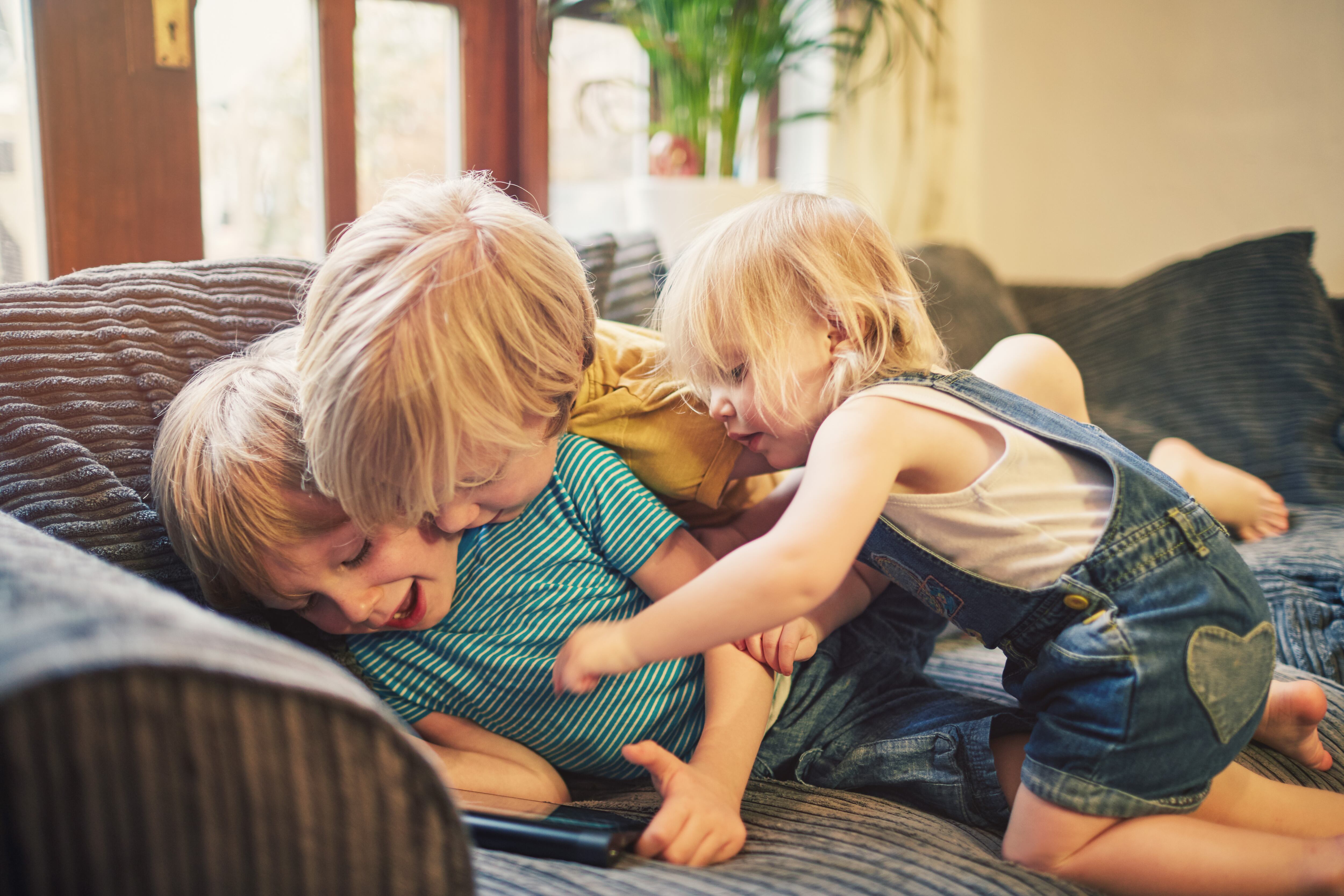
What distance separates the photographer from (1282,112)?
252 cm

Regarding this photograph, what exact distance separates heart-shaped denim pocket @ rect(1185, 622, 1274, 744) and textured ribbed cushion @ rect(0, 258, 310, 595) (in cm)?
89

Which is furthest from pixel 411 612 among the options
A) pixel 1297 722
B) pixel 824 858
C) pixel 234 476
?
pixel 1297 722

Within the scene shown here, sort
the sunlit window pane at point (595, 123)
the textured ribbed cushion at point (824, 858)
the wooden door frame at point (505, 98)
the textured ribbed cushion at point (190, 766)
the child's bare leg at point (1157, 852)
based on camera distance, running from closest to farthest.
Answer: the textured ribbed cushion at point (190, 766) → the textured ribbed cushion at point (824, 858) → the child's bare leg at point (1157, 852) → the wooden door frame at point (505, 98) → the sunlit window pane at point (595, 123)

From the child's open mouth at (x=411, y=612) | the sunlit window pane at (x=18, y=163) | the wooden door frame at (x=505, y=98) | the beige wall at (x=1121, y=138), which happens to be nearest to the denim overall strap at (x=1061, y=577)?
the child's open mouth at (x=411, y=612)

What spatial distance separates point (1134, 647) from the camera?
0.75 metres

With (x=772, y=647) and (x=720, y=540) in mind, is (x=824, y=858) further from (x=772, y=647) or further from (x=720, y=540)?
(x=720, y=540)

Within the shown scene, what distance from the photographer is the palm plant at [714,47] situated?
6.37 feet

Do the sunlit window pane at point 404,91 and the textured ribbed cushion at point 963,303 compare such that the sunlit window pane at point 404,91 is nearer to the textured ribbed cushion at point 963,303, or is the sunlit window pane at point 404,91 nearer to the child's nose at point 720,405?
the textured ribbed cushion at point 963,303

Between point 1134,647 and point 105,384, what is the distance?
948 millimetres

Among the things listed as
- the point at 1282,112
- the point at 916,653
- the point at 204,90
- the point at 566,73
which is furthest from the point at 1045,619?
the point at 1282,112

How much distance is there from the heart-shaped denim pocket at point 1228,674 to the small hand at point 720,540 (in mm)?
458

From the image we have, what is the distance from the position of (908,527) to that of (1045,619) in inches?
5.7

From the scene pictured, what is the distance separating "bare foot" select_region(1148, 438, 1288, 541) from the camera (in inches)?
57.2

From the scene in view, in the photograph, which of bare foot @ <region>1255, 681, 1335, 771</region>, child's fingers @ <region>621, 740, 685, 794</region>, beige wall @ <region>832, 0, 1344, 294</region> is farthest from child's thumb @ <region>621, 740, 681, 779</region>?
beige wall @ <region>832, 0, 1344, 294</region>
